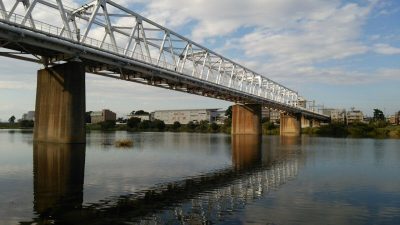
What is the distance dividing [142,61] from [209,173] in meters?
35.3

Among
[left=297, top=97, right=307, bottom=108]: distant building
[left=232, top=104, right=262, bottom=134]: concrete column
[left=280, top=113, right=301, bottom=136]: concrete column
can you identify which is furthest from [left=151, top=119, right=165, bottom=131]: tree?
[left=232, top=104, right=262, bottom=134]: concrete column

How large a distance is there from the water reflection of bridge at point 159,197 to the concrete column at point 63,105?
52.5 ft

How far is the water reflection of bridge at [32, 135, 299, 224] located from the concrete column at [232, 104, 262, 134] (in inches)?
3164

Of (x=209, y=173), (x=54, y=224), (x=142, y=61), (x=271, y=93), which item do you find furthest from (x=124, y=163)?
(x=271, y=93)

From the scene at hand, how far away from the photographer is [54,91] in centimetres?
4816

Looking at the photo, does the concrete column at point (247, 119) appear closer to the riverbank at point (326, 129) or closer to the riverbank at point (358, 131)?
the riverbank at point (326, 129)

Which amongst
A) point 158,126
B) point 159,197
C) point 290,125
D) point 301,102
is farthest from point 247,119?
point 159,197

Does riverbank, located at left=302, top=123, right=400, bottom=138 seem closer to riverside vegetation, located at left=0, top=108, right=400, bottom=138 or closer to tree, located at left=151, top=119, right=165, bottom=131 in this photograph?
riverside vegetation, located at left=0, top=108, right=400, bottom=138

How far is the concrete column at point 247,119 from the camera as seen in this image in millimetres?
110519

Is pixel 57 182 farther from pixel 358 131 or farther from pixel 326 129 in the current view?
pixel 326 129

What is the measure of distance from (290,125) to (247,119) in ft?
Result: 111

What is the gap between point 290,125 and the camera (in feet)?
463

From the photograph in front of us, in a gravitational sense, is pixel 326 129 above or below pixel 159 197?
above

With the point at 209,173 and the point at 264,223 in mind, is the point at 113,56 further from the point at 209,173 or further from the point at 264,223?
the point at 264,223
